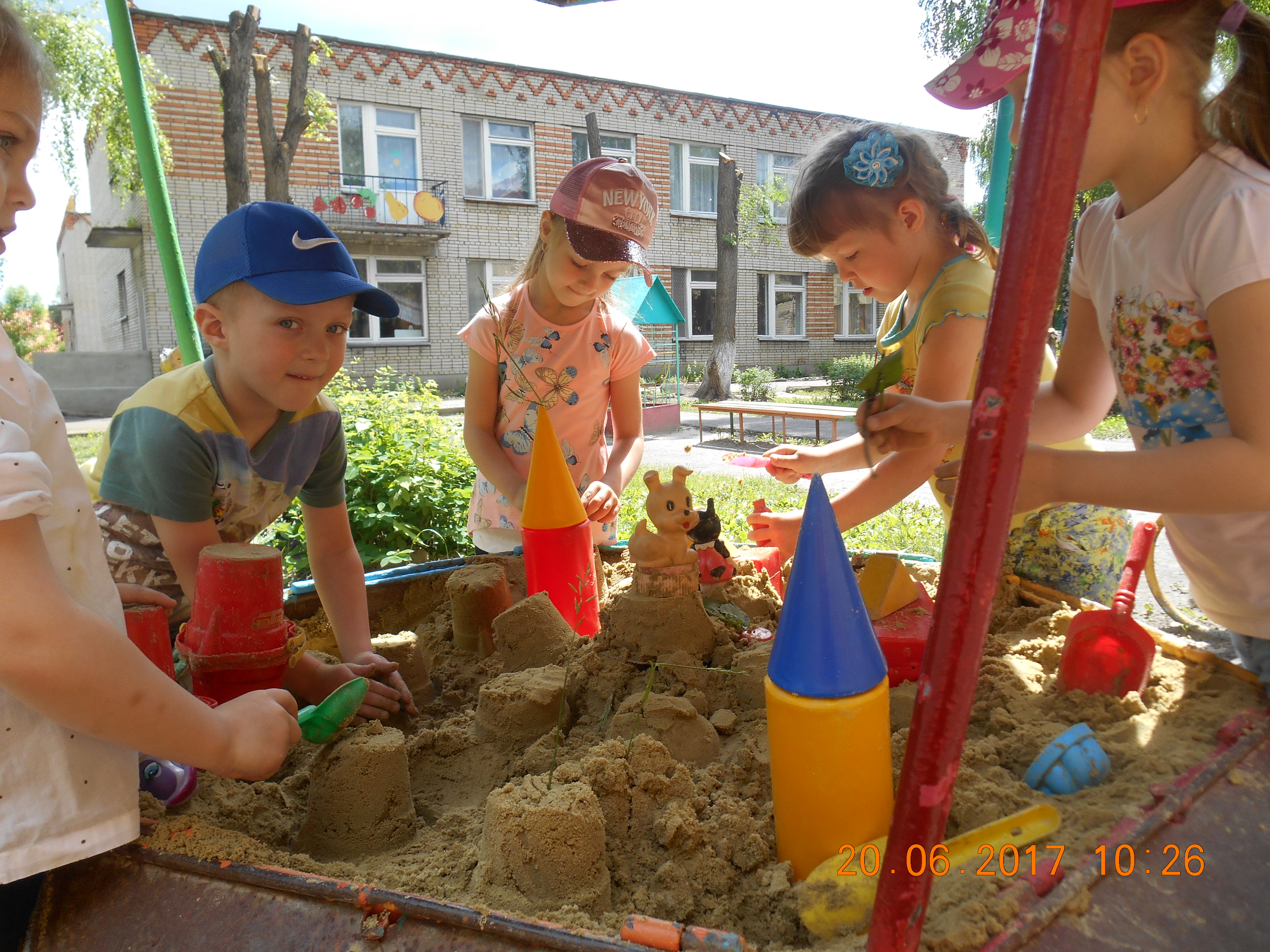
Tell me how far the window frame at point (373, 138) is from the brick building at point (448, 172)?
0.03 metres

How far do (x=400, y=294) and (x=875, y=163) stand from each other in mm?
13069

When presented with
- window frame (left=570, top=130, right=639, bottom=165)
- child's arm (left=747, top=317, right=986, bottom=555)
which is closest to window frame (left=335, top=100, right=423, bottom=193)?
window frame (left=570, top=130, right=639, bottom=165)

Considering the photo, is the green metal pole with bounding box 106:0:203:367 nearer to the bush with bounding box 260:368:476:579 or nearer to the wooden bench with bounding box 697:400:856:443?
the bush with bounding box 260:368:476:579

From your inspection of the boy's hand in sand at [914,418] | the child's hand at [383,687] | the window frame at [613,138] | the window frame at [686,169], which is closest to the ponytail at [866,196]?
the boy's hand in sand at [914,418]

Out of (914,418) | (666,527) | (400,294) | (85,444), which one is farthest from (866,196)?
(400,294)

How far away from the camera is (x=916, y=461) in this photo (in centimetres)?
159

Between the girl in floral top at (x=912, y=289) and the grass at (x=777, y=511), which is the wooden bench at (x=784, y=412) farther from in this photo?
the girl in floral top at (x=912, y=289)

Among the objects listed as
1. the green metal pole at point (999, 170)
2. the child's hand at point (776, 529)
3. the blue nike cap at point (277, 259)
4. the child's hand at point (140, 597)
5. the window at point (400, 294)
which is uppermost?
the window at point (400, 294)

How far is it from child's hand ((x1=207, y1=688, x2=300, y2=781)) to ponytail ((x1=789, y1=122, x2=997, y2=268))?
53.0 inches

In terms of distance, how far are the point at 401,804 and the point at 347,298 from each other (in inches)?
34.6

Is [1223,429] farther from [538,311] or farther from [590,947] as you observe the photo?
[538,311]

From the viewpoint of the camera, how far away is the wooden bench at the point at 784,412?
21.4 feet

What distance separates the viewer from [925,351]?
147 cm

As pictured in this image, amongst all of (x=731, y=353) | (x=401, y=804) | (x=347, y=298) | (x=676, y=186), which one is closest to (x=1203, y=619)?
(x=401, y=804)
